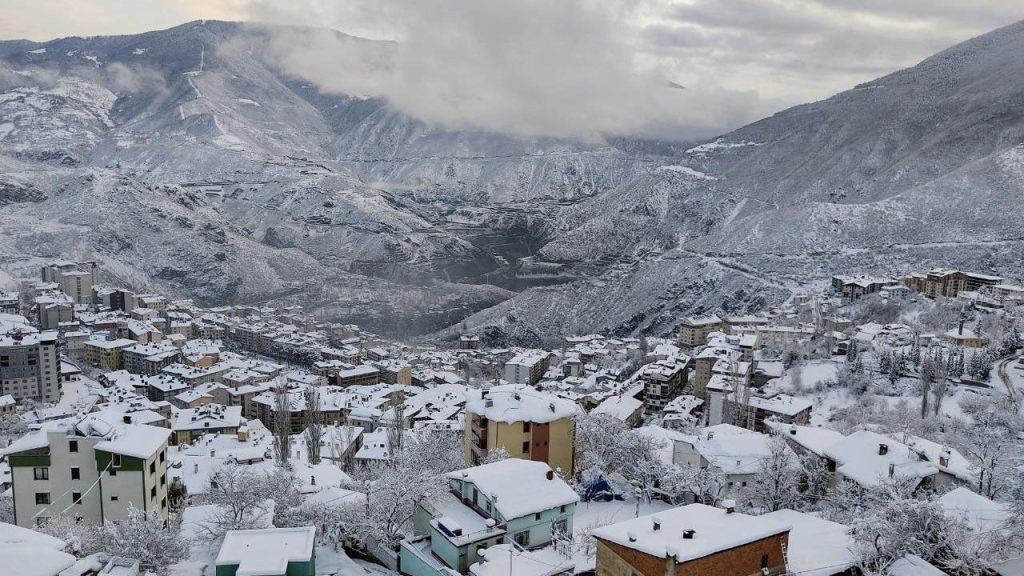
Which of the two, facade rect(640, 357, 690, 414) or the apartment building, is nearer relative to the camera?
facade rect(640, 357, 690, 414)

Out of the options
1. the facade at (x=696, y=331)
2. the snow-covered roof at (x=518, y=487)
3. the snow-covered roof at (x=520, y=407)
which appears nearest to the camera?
the snow-covered roof at (x=518, y=487)

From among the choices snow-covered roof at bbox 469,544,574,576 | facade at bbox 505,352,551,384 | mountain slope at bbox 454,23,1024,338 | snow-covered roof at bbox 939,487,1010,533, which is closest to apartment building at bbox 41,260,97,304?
mountain slope at bbox 454,23,1024,338

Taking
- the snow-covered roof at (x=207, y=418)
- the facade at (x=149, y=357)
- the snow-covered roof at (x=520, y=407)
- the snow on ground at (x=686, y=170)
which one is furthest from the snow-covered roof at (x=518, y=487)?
the snow on ground at (x=686, y=170)

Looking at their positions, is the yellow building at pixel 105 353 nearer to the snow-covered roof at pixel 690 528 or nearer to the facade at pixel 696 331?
the facade at pixel 696 331

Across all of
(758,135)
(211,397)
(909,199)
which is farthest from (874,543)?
(758,135)

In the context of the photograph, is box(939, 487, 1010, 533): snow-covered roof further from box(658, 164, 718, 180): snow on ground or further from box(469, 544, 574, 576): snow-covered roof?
box(658, 164, 718, 180): snow on ground
